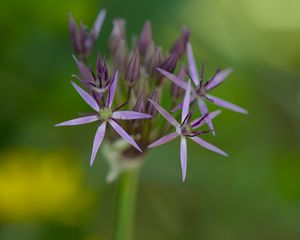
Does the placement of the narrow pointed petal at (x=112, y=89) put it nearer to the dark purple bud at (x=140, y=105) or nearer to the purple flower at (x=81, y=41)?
the dark purple bud at (x=140, y=105)

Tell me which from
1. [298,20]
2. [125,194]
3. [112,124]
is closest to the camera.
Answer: [112,124]

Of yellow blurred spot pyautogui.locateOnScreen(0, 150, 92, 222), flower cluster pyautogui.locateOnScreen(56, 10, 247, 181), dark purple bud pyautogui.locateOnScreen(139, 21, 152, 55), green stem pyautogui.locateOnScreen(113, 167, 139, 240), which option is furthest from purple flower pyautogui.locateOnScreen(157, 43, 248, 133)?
yellow blurred spot pyautogui.locateOnScreen(0, 150, 92, 222)

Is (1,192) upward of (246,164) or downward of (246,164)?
downward

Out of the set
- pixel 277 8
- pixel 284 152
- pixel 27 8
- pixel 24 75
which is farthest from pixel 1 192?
pixel 277 8

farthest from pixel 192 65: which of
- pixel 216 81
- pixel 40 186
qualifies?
pixel 40 186

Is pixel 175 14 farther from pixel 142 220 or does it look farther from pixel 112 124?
pixel 112 124

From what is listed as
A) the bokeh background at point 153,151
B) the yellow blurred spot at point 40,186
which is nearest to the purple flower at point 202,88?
the bokeh background at point 153,151

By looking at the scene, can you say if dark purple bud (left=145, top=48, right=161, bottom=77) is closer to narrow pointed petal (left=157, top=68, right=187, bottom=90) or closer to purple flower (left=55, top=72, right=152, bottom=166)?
narrow pointed petal (left=157, top=68, right=187, bottom=90)

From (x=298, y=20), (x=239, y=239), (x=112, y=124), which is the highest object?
(x=298, y=20)
